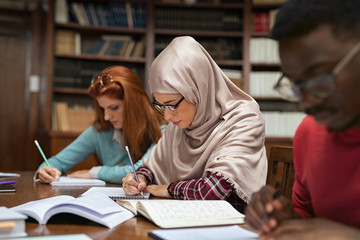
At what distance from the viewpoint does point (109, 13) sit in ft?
13.4

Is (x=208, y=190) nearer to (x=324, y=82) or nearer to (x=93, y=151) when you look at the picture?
(x=324, y=82)

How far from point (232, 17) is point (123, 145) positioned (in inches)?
90.1

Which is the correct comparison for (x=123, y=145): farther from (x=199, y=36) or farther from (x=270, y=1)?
(x=270, y=1)

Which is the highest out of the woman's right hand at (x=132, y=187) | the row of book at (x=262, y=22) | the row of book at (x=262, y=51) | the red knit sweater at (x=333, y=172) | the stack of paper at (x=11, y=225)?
the row of book at (x=262, y=22)

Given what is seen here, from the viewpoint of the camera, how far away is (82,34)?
4.23 metres

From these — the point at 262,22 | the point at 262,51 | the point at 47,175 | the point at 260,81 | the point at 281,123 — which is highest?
the point at 262,22

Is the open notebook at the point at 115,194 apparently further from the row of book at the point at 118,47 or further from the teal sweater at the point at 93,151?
the row of book at the point at 118,47

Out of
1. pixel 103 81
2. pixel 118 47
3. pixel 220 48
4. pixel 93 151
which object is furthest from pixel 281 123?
pixel 103 81

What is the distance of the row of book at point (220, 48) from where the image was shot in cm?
414

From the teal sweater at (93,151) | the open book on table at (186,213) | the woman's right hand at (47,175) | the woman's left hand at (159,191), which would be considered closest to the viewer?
the open book on table at (186,213)

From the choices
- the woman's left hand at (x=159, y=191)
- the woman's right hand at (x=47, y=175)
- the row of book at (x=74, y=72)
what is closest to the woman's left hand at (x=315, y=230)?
the woman's left hand at (x=159, y=191)

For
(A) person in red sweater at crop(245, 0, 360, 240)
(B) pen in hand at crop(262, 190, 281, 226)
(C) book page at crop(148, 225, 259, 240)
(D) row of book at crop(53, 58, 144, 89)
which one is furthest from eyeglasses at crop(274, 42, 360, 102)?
(D) row of book at crop(53, 58, 144, 89)

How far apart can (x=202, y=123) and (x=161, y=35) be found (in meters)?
2.67

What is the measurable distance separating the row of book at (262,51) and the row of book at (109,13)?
3.62 ft
